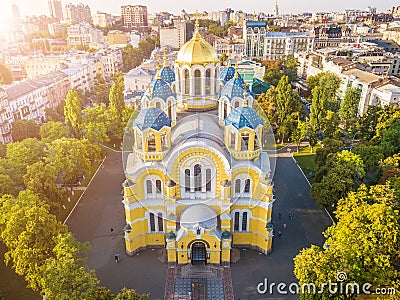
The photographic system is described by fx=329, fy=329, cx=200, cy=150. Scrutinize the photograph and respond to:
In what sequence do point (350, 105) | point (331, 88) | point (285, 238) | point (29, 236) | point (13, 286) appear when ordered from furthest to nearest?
point (331, 88) → point (350, 105) → point (285, 238) → point (13, 286) → point (29, 236)

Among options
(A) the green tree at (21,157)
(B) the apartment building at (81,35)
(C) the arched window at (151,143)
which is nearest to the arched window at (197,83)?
(C) the arched window at (151,143)

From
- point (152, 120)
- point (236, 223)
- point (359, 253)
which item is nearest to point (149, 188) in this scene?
point (152, 120)

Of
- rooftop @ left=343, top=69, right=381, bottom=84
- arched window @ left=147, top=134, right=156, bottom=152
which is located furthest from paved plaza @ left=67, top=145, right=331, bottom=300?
rooftop @ left=343, top=69, right=381, bottom=84

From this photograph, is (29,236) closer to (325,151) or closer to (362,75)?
(325,151)

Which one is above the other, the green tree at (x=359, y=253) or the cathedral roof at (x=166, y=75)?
the cathedral roof at (x=166, y=75)

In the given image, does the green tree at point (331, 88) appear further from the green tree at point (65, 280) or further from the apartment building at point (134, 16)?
the apartment building at point (134, 16)

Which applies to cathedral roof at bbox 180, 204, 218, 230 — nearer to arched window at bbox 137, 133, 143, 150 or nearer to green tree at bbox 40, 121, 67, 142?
arched window at bbox 137, 133, 143, 150
